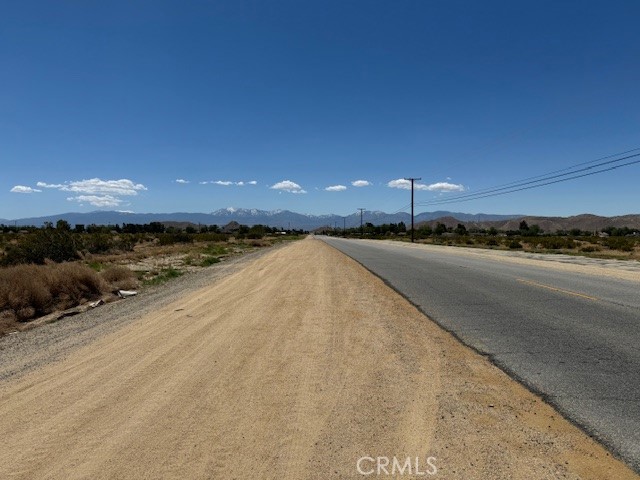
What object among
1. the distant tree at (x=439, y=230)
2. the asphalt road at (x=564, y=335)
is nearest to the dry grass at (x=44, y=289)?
the asphalt road at (x=564, y=335)

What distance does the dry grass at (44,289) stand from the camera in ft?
39.3

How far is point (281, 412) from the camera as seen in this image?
4.39 m

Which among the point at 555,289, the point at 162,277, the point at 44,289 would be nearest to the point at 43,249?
the point at 162,277

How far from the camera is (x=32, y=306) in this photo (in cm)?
1254

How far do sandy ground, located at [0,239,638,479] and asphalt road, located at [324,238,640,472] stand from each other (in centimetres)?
31

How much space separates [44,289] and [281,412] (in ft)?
38.8

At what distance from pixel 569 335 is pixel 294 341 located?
4477 millimetres

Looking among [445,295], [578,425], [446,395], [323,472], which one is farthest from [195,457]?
[445,295]

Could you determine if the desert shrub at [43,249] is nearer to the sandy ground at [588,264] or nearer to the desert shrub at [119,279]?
the desert shrub at [119,279]

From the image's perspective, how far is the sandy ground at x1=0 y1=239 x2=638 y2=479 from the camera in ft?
11.3

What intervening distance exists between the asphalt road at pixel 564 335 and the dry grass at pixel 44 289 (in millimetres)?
10180

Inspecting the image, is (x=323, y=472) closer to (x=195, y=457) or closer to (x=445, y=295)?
(x=195, y=457)

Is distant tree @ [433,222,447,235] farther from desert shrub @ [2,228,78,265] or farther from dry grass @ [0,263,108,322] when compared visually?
dry grass @ [0,263,108,322]

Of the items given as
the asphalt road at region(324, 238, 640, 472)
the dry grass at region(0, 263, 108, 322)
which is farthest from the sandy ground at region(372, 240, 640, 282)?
the dry grass at region(0, 263, 108, 322)
